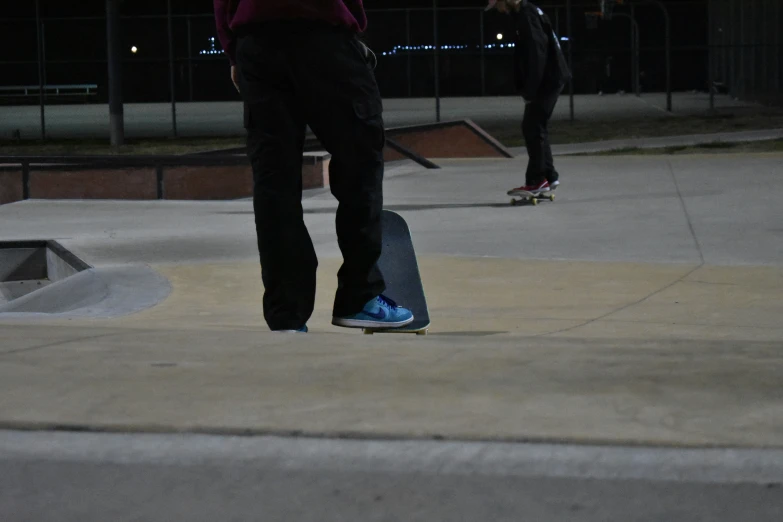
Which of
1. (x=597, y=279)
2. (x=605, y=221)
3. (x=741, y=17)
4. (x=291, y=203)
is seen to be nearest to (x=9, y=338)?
(x=291, y=203)

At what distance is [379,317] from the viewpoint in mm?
4129

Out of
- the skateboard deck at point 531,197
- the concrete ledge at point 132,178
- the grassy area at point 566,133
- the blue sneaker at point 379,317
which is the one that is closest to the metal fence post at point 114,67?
the grassy area at point 566,133

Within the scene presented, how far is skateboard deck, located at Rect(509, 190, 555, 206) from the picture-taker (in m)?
9.60

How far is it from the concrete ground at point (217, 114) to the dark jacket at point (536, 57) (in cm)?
1552

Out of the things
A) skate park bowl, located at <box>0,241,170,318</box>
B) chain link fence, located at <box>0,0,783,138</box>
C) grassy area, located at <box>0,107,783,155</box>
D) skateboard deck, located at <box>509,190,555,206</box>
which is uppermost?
chain link fence, located at <box>0,0,783,138</box>

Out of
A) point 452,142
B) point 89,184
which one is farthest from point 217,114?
point 89,184

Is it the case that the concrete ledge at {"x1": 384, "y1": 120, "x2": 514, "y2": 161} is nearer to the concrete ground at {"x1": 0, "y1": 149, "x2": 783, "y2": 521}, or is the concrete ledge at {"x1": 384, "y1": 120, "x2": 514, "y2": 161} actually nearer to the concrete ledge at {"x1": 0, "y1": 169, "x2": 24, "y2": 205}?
the concrete ledge at {"x1": 0, "y1": 169, "x2": 24, "y2": 205}

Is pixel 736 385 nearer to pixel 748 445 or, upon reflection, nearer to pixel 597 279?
pixel 748 445

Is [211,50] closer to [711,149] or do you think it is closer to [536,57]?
[711,149]

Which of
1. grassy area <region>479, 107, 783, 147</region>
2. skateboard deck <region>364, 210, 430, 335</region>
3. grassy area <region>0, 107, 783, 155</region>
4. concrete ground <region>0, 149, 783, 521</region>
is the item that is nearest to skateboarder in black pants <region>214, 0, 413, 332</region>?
skateboard deck <region>364, 210, 430, 335</region>

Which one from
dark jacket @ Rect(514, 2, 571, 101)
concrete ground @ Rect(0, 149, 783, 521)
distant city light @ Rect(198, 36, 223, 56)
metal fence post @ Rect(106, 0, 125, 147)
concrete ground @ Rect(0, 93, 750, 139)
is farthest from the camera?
distant city light @ Rect(198, 36, 223, 56)

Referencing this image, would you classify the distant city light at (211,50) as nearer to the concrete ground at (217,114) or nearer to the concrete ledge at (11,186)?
the concrete ground at (217,114)

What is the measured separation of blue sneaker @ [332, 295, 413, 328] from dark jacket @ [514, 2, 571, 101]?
5.26m

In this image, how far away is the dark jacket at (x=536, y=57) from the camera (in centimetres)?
911
